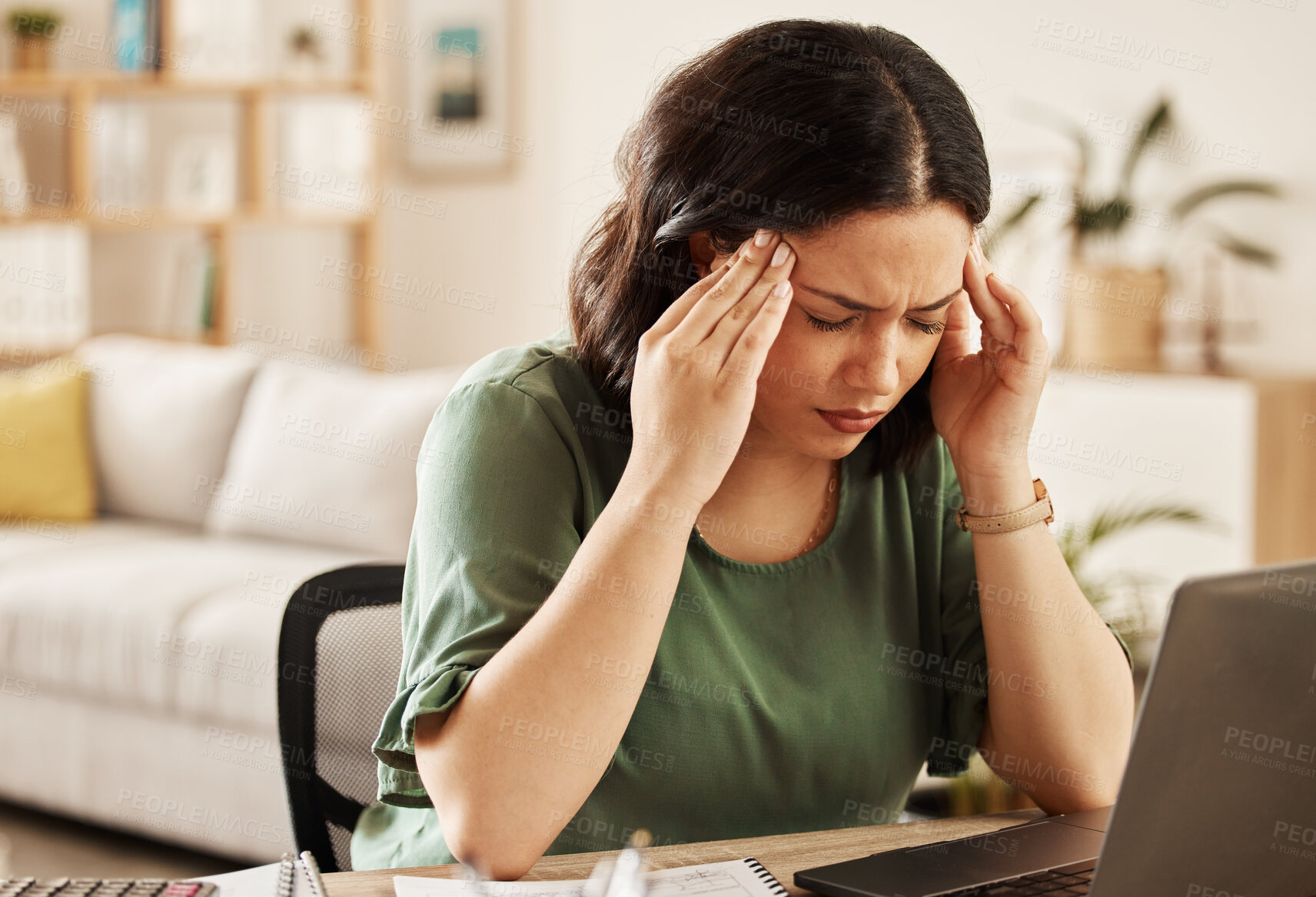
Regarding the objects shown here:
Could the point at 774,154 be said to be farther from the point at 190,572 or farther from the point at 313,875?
the point at 190,572

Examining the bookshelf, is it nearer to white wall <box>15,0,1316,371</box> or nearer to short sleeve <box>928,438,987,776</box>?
white wall <box>15,0,1316,371</box>

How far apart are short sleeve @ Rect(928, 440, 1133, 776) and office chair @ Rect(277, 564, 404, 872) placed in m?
0.52

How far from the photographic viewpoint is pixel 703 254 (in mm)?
1100

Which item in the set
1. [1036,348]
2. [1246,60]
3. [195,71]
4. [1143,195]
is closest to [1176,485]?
[1143,195]

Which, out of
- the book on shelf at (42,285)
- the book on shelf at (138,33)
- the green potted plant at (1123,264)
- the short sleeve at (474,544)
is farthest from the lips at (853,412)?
the book on shelf at (138,33)

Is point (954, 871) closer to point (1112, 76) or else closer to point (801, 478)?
point (801, 478)

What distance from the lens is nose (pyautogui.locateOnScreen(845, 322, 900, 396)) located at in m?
1.03

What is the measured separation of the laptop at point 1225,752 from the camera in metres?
0.71

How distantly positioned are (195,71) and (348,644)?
135 inches

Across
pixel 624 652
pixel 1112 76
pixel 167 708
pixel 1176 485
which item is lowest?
pixel 167 708

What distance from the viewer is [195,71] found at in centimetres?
410

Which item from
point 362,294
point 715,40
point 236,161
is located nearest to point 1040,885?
point 715,40

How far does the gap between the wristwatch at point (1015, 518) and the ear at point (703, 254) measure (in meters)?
0.33

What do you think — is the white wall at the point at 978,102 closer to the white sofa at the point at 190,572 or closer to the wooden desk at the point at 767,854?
the white sofa at the point at 190,572
